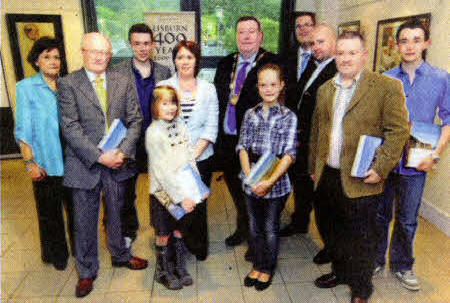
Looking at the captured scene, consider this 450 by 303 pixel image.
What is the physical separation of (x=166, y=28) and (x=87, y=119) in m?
2.83

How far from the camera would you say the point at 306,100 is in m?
2.35

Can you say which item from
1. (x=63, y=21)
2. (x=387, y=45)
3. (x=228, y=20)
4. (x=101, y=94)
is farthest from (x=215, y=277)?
(x=63, y=21)

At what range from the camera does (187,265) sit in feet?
8.38

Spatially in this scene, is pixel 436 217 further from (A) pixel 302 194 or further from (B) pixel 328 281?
(B) pixel 328 281

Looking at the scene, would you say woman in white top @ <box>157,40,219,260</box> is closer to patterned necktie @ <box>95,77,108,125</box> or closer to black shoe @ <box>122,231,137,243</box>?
patterned necktie @ <box>95,77,108,125</box>

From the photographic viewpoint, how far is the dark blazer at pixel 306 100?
227cm

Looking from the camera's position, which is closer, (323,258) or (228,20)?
(323,258)

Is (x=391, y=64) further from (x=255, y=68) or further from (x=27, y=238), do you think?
(x=27, y=238)

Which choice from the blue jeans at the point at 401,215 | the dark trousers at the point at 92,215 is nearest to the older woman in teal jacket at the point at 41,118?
the dark trousers at the point at 92,215

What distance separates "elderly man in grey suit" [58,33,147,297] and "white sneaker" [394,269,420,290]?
194cm

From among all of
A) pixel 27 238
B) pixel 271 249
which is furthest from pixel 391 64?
pixel 27 238

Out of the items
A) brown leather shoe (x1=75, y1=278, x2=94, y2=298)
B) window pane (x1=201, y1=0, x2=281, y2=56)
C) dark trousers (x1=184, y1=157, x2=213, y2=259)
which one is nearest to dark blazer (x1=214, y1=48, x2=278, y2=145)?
dark trousers (x1=184, y1=157, x2=213, y2=259)

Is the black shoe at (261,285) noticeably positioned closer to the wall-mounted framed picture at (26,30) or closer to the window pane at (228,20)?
the window pane at (228,20)

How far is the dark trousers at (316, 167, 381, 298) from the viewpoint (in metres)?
1.89
